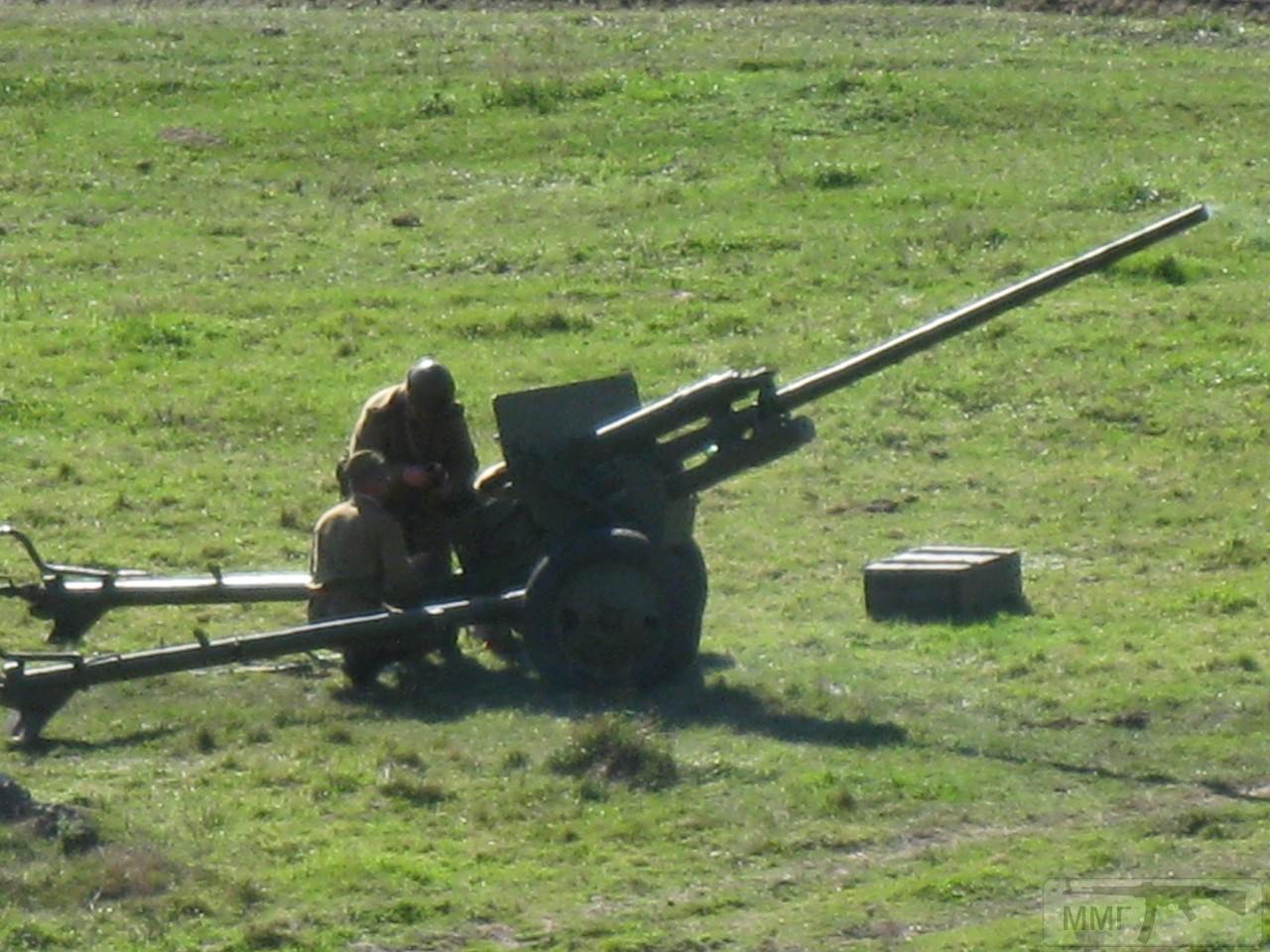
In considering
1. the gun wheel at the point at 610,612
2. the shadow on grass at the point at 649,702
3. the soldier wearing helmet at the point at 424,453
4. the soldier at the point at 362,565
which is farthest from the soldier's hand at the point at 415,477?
the gun wheel at the point at 610,612

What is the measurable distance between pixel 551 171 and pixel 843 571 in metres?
9.99

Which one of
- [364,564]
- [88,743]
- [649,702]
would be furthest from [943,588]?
[88,743]

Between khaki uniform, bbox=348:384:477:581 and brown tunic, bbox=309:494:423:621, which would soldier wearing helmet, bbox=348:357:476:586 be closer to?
khaki uniform, bbox=348:384:477:581

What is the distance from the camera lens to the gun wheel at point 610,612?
457 inches

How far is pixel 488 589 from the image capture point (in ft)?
40.3

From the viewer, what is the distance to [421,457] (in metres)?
12.7

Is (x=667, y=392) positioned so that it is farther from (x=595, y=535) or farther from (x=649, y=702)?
(x=649, y=702)

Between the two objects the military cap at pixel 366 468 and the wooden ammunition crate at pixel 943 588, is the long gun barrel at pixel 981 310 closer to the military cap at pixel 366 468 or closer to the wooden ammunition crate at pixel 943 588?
the wooden ammunition crate at pixel 943 588

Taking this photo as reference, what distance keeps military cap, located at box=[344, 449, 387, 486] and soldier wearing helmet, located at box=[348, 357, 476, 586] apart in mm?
86

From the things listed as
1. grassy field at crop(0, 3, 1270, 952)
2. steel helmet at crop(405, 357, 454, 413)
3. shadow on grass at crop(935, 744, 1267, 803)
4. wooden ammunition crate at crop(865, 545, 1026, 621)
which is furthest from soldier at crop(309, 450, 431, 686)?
shadow on grass at crop(935, 744, 1267, 803)

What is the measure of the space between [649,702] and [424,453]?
1725mm

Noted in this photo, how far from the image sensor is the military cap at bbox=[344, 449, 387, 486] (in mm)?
12367

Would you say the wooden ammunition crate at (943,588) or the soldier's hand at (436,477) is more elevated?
the soldier's hand at (436,477)

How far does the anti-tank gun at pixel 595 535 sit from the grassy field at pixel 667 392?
27 centimetres
